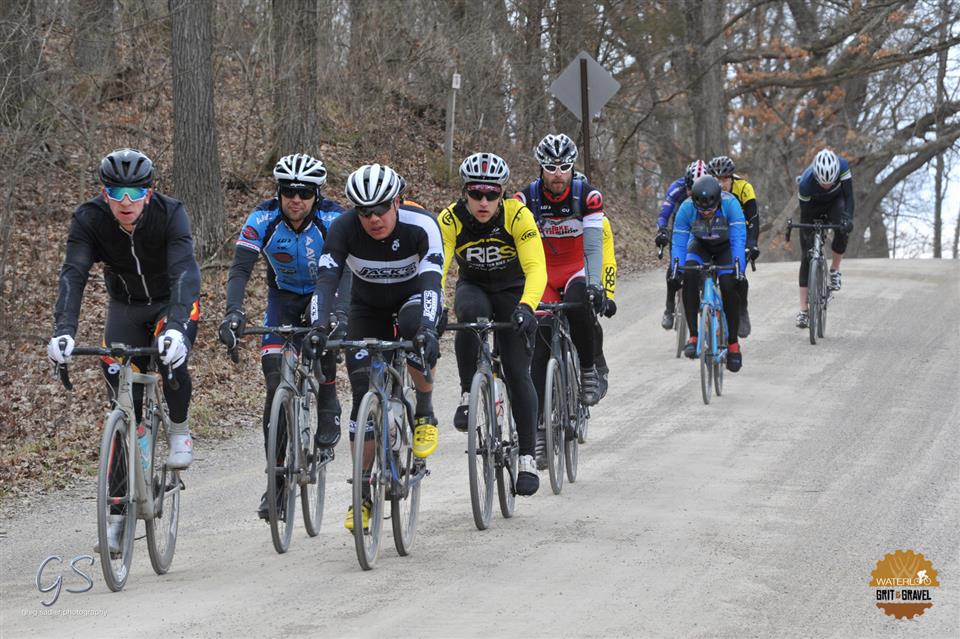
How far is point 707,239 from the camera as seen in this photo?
42.7ft

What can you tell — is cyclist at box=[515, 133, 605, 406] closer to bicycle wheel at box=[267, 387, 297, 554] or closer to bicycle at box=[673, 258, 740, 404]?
bicycle wheel at box=[267, 387, 297, 554]

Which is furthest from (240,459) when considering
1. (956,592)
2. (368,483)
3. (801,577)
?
(956,592)

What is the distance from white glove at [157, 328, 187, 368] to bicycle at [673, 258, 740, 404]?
715cm

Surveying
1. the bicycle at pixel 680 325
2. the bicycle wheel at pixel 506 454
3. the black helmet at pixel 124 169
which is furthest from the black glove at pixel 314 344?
the bicycle at pixel 680 325

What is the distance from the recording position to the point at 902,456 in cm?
1017

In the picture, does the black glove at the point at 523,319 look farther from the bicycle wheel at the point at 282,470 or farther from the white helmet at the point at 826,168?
the white helmet at the point at 826,168

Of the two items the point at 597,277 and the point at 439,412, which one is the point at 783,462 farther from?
the point at 439,412

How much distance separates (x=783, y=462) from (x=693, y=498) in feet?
5.04

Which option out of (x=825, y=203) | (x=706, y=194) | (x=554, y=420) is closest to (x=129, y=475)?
(x=554, y=420)

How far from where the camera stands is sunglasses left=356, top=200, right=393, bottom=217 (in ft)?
23.3

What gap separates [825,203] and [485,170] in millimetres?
9836

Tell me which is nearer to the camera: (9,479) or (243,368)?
(9,479)

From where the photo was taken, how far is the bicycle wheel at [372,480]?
6535 millimetres

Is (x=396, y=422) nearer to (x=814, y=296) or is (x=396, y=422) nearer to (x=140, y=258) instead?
(x=140, y=258)
